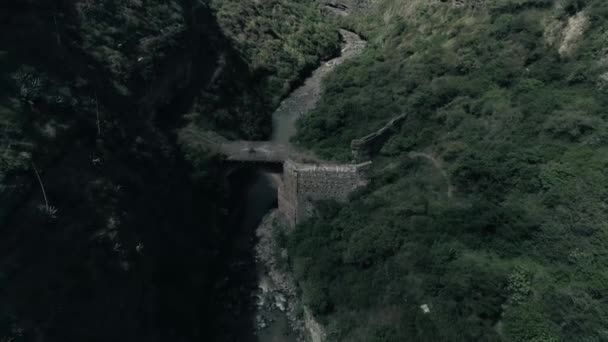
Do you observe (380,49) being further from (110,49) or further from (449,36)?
(110,49)

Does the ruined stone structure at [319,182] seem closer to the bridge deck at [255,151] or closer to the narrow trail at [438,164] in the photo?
the bridge deck at [255,151]

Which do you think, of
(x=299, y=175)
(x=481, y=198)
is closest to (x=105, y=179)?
(x=299, y=175)

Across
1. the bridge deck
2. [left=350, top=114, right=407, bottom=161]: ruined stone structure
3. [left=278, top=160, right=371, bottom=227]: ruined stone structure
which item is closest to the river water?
the bridge deck

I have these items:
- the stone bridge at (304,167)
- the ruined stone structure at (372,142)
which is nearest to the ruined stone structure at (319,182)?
the stone bridge at (304,167)

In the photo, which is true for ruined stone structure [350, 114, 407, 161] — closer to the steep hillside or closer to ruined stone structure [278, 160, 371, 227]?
ruined stone structure [278, 160, 371, 227]

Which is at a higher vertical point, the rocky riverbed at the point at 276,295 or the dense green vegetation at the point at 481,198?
the dense green vegetation at the point at 481,198

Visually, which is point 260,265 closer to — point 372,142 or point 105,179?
point 372,142
